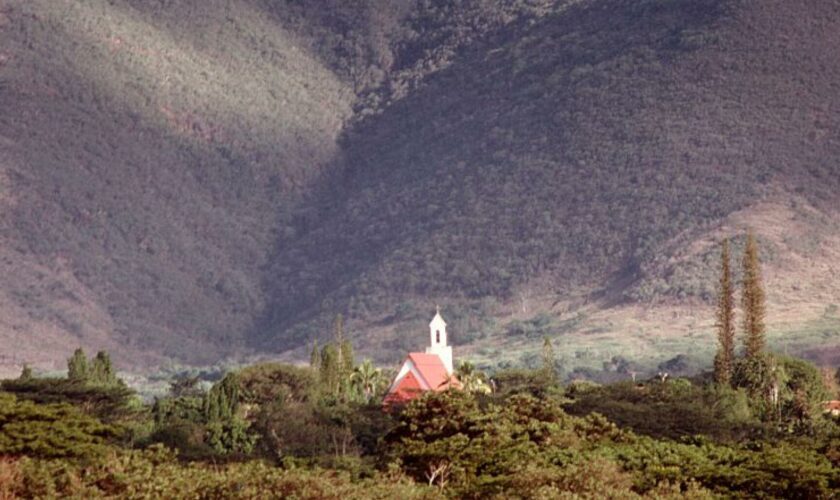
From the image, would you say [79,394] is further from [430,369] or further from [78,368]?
[430,369]

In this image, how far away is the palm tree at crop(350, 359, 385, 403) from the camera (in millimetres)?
122125

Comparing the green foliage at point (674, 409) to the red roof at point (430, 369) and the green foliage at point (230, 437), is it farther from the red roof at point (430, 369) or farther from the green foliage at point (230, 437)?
the green foliage at point (230, 437)

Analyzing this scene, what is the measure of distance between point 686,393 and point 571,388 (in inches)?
681

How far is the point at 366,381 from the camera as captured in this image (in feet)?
404

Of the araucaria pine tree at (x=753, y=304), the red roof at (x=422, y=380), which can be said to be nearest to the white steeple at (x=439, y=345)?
the red roof at (x=422, y=380)

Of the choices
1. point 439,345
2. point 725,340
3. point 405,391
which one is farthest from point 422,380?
point 725,340

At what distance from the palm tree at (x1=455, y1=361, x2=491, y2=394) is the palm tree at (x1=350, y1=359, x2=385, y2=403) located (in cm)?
507

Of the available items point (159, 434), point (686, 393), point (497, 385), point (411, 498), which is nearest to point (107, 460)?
point (411, 498)

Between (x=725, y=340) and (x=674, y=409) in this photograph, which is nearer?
(x=674, y=409)

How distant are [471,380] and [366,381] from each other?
829 centimetres

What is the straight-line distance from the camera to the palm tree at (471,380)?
11388 centimetres

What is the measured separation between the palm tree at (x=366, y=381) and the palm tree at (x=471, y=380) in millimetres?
5066

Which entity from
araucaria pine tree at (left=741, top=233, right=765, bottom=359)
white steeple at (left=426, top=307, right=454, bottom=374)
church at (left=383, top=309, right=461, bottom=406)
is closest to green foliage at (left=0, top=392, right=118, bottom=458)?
church at (left=383, top=309, right=461, bottom=406)

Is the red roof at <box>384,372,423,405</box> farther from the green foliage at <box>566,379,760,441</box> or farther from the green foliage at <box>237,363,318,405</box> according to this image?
the green foliage at <box>566,379,760,441</box>
